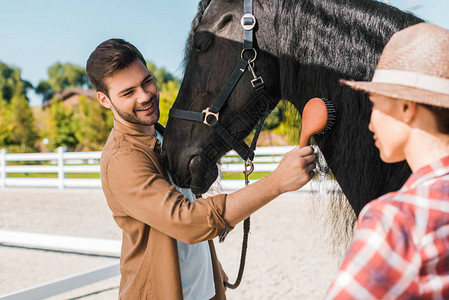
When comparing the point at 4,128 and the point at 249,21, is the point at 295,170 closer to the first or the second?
the point at 249,21

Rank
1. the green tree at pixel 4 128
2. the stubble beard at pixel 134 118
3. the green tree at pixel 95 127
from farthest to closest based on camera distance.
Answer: the green tree at pixel 95 127 → the green tree at pixel 4 128 → the stubble beard at pixel 134 118

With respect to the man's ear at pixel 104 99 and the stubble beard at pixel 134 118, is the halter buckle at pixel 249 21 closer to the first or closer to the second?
the stubble beard at pixel 134 118

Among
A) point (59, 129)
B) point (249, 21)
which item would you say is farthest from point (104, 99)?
point (59, 129)

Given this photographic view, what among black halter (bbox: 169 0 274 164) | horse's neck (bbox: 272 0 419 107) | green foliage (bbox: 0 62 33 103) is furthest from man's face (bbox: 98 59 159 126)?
green foliage (bbox: 0 62 33 103)

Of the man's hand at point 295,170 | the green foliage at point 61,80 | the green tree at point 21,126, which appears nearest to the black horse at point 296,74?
the man's hand at point 295,170

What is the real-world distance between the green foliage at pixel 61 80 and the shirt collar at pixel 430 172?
263 ft

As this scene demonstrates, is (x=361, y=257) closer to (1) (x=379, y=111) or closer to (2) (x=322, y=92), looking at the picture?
(1) (x=379, y=111)

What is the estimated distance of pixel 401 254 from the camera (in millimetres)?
640

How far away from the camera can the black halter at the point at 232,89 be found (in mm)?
1500

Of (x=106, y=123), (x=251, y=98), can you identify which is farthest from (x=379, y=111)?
(x=106, y=123)

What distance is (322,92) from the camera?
1436mm

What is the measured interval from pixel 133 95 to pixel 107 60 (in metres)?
0.16

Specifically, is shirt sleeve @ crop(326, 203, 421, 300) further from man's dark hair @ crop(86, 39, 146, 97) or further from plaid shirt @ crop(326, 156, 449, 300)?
man's dark hair @ crop(86, 39, 146, 97)

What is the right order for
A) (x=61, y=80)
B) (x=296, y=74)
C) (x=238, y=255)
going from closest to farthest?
1. (x=296, y=74)
2. (x=238, y=255)
3. (x=61, y=80)
